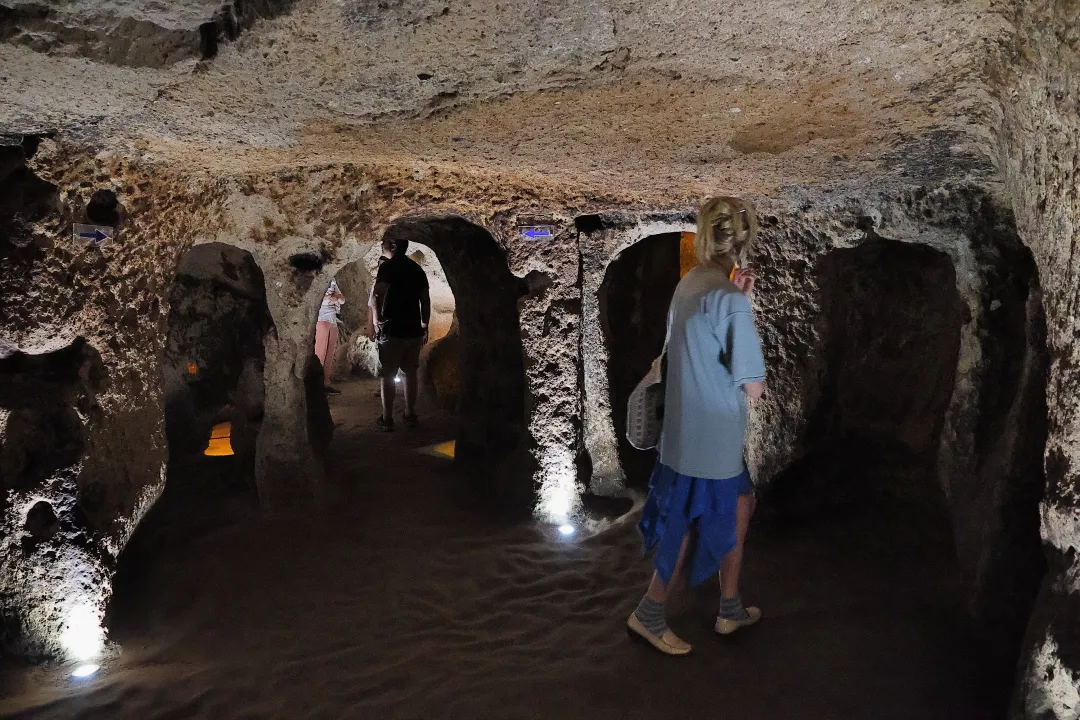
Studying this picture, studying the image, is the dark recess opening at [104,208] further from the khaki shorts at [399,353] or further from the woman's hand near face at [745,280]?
the khaki shorts at [399,353]

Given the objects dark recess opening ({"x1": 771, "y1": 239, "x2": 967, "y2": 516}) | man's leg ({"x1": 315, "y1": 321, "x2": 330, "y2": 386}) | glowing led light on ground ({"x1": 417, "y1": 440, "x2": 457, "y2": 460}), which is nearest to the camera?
dark recess opening ({"x1": 771, "y1": 239, "x2": 967, "y2": 516})

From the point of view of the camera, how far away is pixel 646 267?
597cm

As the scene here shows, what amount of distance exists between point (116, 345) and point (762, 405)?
10.9 feet

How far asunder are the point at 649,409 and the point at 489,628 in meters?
1.32

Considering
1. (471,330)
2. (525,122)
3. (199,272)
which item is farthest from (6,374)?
(471,330)

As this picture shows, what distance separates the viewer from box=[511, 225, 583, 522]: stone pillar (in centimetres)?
451

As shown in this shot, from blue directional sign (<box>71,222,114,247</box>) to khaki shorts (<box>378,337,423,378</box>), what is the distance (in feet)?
11.0

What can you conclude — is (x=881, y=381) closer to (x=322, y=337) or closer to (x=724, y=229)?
(x=724, y=229)

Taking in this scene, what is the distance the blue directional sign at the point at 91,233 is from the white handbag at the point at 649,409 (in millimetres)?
2306

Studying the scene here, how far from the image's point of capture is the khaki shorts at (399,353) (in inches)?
251

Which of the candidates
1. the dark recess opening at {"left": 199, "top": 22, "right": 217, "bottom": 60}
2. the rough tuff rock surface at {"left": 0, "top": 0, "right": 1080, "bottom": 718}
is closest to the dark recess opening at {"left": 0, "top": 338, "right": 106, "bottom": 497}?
the rough tuff rock surface at {"left": 0, "top": 0, "right": 1080, "bottom": 718}

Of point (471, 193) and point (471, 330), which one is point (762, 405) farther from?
point (471, 330)

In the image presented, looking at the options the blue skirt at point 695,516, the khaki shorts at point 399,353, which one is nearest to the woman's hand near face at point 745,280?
the blue skirt at point 695,516

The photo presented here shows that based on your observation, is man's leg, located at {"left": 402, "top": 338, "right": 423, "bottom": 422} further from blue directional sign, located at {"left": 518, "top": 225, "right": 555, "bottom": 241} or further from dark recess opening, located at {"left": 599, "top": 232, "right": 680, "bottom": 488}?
blue directional sign, located at {"left": 518, "top": 225, "right": 555, "bottom": 241}
